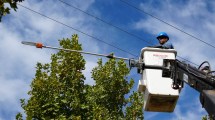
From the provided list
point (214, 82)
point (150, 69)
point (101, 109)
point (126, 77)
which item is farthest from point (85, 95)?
point (214, 82)

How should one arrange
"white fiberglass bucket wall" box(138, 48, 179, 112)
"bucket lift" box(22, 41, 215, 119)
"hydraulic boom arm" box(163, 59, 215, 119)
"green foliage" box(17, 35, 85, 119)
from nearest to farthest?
"hydraulic boom arm" box(163, 59, 215, 119) → "bucket lift" box(22, 41, 215, 119) → "white fiberglass bucket wall" box(138, 48, 179, 112) → "green foliage" box(17, 35, 85, 119)

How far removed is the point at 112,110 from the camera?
2403 centimetres

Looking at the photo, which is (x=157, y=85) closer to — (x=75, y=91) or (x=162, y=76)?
(x=162, y=76)

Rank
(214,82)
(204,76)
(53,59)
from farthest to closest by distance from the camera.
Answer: (53,59), (204,76), (214,82)

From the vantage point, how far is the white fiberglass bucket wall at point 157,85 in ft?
27.7

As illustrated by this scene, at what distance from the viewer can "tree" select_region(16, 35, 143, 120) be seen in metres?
21.9

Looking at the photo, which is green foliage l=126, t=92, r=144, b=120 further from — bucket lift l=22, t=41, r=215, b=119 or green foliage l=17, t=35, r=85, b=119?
bucket lift l=22, t=41, r=215, b=119

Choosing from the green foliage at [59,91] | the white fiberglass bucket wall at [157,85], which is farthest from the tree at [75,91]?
the white fiberglass bucket wall at [157,85]

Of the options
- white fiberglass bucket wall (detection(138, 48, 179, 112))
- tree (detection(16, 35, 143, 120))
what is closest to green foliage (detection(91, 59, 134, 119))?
tree (detection(16, 35, 143, 120))

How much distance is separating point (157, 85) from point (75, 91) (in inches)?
583

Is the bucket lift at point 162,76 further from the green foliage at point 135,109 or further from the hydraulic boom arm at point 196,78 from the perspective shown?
the green foliage at point 135,109

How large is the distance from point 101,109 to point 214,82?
16.3m

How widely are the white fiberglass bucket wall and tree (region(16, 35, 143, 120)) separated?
41.4ft

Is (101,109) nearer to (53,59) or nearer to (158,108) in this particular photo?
(53,59)
